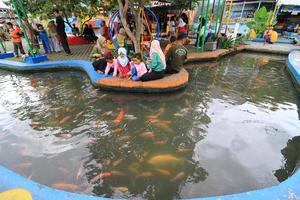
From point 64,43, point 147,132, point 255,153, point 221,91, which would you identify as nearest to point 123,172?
point 147,132

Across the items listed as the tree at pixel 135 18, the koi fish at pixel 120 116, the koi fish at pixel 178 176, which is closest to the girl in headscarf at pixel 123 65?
the koi fish at pixel 120 116

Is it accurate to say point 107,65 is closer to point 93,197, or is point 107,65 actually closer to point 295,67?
point 93,197

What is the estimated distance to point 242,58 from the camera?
36.0ft

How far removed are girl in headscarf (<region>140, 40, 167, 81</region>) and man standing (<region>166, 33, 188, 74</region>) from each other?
58 cm

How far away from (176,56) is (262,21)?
11935mm

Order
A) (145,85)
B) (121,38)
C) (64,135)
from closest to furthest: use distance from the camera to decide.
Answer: (64,135) < (145,85) < (121,38)

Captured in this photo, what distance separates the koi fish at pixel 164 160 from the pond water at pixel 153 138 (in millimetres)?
17

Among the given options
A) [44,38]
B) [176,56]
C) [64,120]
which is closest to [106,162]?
[64,120]

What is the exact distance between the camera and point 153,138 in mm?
4168

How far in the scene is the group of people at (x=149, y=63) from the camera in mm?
6090

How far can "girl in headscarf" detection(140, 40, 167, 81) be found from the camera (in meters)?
5.98

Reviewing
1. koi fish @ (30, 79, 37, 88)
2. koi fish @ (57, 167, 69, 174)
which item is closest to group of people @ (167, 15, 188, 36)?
koi fish @ (30, 79, 37, 88)

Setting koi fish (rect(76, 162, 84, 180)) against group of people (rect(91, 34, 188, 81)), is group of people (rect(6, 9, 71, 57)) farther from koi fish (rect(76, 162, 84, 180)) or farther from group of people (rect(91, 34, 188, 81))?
koi fish (rect(76, 162, 84, 180))

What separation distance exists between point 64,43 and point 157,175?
8854mm
